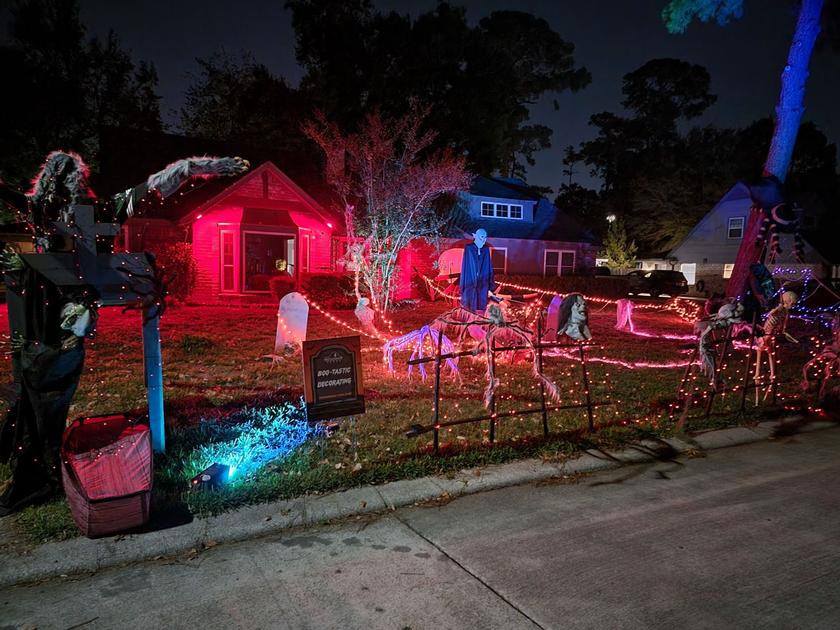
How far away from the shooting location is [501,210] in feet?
104

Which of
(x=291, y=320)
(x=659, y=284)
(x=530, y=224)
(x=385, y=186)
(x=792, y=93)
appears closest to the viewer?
(x=291, y=320)

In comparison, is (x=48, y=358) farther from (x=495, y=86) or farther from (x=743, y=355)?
(x=495, y=86)

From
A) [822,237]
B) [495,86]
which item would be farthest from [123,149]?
[822,237]

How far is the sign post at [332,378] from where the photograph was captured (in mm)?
5148

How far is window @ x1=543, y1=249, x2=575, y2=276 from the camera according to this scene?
3228cm

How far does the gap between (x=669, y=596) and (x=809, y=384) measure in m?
6.75

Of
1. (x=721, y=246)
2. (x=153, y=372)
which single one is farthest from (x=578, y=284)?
(x=153, y=372)

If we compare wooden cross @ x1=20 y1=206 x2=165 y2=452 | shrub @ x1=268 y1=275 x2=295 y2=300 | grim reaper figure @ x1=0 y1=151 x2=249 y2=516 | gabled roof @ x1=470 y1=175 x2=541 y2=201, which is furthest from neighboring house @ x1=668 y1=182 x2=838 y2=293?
grim reaper figure @ x1=0 y1=151 x2=249 y2=516

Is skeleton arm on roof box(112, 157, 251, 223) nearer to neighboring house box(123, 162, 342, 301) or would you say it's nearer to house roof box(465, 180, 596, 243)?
neighboring house box(123, 162, 342, 301)

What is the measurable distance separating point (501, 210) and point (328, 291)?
51.8ft

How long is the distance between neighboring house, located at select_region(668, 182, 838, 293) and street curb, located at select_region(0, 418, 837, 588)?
36.4 metres

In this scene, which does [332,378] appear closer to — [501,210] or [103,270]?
[103,270]

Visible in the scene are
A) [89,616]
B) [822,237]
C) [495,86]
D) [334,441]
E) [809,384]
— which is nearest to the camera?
[89,616]

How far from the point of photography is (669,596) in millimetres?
3506
